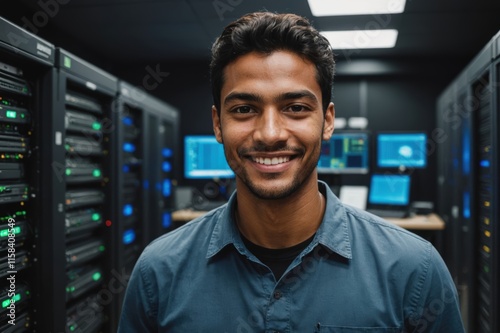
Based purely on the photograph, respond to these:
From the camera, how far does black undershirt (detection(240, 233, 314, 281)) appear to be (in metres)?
1.12

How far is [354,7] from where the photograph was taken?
3.42 metres

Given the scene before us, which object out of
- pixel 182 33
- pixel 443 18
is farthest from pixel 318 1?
pixel 182 33

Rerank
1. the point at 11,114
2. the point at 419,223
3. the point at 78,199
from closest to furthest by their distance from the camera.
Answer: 1. the point at 11,114
2. the point at 78,199
3. the point at 419,223

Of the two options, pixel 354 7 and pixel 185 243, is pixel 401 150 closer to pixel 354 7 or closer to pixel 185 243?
pixel 354 7

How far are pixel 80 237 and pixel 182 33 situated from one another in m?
2.33

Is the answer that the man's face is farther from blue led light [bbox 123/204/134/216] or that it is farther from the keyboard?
the keyboard

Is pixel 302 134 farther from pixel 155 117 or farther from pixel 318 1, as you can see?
pixel 155 117

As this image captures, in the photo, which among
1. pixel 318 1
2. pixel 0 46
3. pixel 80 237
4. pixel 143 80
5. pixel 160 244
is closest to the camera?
pixel 160 244

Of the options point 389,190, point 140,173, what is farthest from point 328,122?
point 389,190

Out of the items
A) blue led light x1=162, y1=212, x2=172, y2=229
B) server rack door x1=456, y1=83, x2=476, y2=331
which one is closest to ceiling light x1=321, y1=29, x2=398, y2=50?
server rack door x1=456, y1=83, x2=476, y2=331

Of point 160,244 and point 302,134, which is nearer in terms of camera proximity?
point 302,134

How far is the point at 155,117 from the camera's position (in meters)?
3.71

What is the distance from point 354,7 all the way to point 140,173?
81.5 inches

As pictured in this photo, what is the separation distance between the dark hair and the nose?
0.16m
